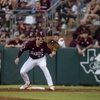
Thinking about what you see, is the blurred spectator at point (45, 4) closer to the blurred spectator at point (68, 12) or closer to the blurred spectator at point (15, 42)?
the blurred spectator at point (68, 12)

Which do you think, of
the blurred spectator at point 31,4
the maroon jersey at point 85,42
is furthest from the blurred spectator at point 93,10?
the blurred spectator at point 31,4

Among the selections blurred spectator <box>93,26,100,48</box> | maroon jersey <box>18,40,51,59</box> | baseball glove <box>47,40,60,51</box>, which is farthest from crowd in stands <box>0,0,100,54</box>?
maroon jersey <box>18,40,51,59</box>

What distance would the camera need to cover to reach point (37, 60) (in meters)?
13.1

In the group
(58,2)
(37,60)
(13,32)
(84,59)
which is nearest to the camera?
(37,60)

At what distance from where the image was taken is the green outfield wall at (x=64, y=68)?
15.8 metres

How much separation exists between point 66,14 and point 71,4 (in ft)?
2.30

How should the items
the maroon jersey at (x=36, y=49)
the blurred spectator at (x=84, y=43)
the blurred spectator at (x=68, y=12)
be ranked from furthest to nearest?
the blurred spectator at (x=68, y=12) → the blurred spectator at (x=84, y=43) → the maroon jersey at (x=36, y=49)

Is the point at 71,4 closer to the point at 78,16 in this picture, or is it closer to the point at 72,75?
the point at 78,16

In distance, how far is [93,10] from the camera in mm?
17594

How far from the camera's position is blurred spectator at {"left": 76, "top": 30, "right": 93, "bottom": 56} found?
15.6 m

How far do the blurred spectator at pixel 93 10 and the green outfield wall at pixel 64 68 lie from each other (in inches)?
95.1

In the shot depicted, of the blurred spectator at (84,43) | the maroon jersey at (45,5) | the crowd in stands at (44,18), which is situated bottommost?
the blurred spectator at (84,43)

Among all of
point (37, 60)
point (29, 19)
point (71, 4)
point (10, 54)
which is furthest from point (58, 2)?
point (37, 60)

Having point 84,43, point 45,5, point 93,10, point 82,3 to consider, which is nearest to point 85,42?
point 84,43
